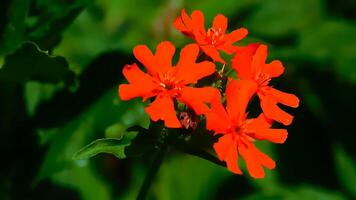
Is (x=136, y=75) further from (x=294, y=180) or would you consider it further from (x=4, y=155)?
(x=294, y=180)

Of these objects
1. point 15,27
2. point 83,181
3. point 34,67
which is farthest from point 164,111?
point 83,181

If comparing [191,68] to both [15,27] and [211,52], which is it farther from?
[15,27]

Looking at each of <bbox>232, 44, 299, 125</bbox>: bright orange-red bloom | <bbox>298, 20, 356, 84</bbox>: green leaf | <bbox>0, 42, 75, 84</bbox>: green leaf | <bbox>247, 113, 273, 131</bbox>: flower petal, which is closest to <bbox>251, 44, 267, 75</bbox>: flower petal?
<bbox>232, 44, 299, 125</bbox>: bright orange-red bloom

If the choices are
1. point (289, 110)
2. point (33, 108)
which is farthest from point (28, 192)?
point (289, 110)

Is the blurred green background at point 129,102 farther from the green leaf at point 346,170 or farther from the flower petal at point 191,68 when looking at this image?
the flower petal at point 191,68

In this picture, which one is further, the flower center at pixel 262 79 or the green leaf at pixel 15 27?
the green leaf at pixel 15 27

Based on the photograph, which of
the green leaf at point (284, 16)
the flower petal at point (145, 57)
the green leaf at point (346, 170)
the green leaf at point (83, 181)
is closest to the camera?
the flower petal at point (145, 57)

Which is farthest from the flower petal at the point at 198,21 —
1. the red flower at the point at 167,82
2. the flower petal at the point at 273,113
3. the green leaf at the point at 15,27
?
the green leaf at the point at 15,27
